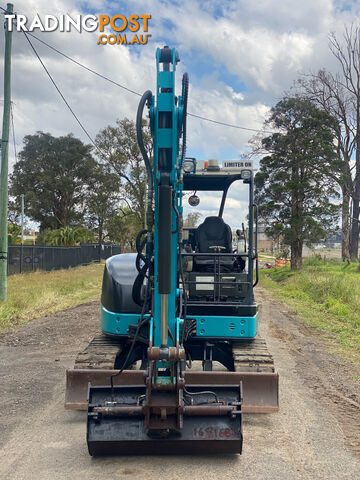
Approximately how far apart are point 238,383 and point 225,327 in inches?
30.9

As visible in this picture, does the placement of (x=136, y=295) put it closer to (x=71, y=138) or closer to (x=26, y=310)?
(x=26, y=310)

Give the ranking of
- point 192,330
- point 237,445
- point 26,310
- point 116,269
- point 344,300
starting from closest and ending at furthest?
1. point 237,445
2. point 192,330
3. point 116,269
4. point 26,310
5. point 344,300

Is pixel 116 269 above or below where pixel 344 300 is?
above

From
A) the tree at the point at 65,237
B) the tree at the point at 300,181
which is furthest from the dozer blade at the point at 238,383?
the tree at the point at 65,237

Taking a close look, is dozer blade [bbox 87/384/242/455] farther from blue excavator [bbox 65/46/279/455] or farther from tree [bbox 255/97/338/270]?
tree [bbox 255/97/338/270]

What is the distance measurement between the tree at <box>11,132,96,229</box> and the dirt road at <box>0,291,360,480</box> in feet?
135

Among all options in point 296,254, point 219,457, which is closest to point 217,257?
point 219,457

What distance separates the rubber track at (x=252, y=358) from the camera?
17.8 ft

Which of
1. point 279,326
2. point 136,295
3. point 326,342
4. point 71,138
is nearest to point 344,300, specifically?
point 279,326

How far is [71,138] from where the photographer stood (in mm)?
50781

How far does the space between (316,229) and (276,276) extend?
12.1 feet

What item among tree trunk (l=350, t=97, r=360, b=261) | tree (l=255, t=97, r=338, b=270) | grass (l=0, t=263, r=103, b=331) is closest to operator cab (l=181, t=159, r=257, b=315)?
grass (l=0, t=263, r=103, b=331)

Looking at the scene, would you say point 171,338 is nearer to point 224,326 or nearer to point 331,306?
point 224,326

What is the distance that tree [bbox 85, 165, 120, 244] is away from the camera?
4747cm
